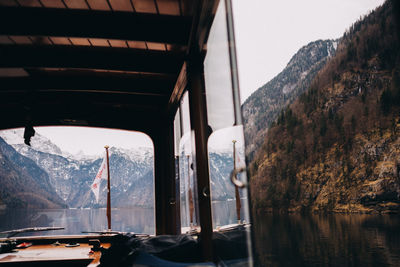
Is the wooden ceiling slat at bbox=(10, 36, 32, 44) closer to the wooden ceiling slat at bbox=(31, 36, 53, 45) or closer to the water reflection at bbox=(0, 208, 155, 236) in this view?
the wooden ceiling slat at bbox=(31, 36, 53, 45)

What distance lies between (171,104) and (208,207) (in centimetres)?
170

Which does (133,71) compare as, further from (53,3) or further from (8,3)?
(8,3)

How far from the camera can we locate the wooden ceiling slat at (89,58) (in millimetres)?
2387

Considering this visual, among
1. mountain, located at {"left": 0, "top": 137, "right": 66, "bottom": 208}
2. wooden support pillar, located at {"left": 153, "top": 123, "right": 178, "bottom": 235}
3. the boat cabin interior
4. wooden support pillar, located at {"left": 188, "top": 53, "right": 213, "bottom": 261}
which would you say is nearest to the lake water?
mountain, located at {"left": 0, "top": 137, "right": 66, "bottom": 208}

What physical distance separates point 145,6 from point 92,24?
1.56ft

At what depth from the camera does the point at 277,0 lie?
27.2 meters

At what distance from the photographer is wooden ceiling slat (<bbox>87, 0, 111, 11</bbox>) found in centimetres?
184

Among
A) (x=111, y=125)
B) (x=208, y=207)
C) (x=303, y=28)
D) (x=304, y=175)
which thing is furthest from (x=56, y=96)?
(x=303, y=28)

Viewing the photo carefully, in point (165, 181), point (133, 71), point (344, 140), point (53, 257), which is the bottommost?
point (53, 257)

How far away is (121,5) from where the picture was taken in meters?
1.88

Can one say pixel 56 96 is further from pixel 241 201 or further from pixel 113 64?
pixel 241 201

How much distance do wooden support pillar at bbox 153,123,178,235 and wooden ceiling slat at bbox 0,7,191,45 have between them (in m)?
1.84

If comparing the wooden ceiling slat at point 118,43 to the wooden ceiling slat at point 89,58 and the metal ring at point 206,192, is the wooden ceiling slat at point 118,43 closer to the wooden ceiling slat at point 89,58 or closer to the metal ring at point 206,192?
the wooden ceiling slat at point 89,58

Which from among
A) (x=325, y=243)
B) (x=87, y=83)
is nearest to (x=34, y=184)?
(x=325, y=243)
